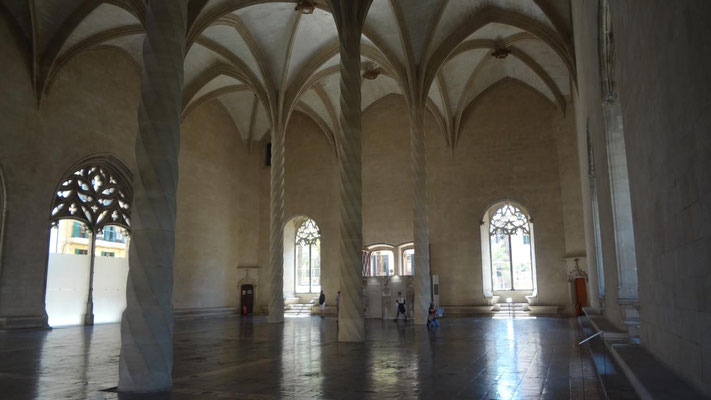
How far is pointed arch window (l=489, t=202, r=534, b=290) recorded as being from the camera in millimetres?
24109

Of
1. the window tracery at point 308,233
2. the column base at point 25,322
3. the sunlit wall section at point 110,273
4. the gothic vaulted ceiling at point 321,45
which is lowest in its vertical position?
the column base at point 25,322

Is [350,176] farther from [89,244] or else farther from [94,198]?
[89,244]

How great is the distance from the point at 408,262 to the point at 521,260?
533cm

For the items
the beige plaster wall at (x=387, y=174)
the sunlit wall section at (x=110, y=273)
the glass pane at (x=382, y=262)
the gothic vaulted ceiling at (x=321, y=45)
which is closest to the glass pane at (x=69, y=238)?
the sunlit wall section at (x=110, y=273)

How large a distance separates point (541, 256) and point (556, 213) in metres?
2.03

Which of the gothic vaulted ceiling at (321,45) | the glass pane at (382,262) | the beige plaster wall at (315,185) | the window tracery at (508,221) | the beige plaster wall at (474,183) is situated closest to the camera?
the gothic vaulted ceiling at (321,45)

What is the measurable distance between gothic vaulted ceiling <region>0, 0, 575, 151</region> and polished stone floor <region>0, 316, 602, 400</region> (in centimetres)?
982

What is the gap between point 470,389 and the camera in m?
6.04

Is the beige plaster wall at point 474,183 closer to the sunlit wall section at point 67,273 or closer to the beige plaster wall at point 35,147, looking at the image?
the sunlit wall section at point 67,273

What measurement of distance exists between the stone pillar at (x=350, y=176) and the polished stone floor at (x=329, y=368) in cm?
71

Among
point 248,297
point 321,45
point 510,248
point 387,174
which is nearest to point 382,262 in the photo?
point 387,174

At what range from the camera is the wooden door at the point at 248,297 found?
2705 cm

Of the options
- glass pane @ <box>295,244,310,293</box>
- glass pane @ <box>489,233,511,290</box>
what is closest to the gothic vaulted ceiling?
glass pane @ <box>489,233,511,290</box>

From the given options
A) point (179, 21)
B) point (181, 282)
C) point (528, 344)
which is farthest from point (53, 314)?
A: point (528, 344)
